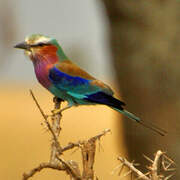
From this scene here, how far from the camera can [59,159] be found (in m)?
3.00

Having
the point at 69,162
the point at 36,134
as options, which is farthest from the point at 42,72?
the point at 36,134

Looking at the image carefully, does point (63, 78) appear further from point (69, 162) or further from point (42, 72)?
point (69, 162)

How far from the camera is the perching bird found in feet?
12.6

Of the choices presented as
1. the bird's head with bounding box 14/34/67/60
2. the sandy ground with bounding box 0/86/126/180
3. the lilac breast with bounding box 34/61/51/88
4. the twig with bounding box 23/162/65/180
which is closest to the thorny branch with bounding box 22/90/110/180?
the twig with bounding box 23/162/65/180

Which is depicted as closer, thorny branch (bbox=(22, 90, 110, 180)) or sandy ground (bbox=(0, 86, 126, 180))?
thorny branch (bbox=(22, 90, 110, 180))

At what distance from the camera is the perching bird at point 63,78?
3850mm

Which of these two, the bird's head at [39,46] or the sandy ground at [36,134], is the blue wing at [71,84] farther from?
the sandy ground at [36,134]

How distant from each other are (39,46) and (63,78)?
0.37 metres

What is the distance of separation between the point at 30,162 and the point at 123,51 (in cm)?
658

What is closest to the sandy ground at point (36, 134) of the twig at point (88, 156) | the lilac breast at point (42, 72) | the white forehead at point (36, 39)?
the lilac breast at point (42, 72)

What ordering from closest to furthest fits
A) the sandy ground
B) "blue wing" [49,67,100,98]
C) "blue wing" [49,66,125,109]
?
"blue wing" [49,66,125,109] < "blue wing" [49,67,100,98] < the sandy ground

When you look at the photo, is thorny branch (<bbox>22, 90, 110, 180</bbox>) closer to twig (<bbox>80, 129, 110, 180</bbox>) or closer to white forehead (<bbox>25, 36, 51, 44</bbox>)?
twig (<bbox>80, 129, 110, 180</bbox>)

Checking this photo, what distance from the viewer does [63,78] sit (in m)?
4.18

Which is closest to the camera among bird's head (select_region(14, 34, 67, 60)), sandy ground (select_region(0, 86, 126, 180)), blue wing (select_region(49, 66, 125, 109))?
bird's head (select_region(14, 34, 67, 60))
